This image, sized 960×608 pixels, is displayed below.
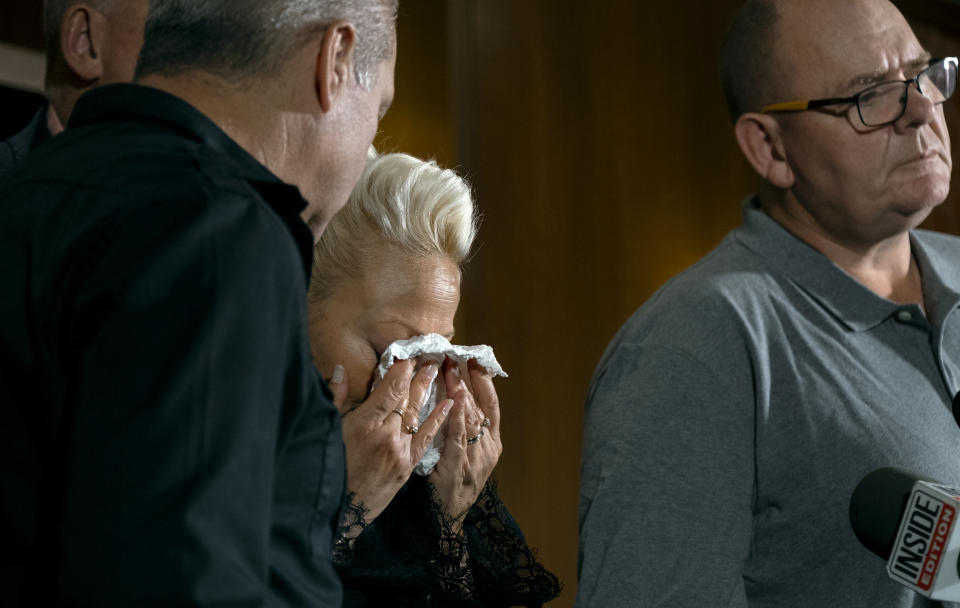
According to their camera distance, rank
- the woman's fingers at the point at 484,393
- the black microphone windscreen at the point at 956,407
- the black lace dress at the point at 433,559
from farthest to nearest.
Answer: the woman's fingers at the point at 484,393
the black lace dress at the point at 433,559
the black microphone windscreen at the point at 956,407

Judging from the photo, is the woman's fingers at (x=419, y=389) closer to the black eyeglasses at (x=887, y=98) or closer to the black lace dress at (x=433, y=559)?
the black lace dress at (x=433, y=559)

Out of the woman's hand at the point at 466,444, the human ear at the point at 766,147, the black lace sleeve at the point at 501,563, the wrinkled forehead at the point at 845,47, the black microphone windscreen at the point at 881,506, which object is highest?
the wrinkled forehead at the point at 845,47

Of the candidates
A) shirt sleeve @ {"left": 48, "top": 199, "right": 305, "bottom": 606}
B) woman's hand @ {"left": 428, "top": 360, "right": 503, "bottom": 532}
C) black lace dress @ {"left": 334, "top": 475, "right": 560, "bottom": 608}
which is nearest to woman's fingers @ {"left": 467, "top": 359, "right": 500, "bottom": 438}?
woman's hand @ {"left": 428, "top": 360, "right": 503, "bottom": 532}

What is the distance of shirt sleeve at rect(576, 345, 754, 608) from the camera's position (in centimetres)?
122

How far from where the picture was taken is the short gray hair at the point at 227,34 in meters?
0.76

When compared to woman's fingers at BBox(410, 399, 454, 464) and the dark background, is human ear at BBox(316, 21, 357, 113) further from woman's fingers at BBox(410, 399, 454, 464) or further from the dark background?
the dark background

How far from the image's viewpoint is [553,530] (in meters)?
3.32

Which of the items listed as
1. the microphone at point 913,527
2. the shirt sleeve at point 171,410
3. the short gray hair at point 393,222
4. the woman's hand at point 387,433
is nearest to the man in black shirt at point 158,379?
the shirt sleeve at point 171,410

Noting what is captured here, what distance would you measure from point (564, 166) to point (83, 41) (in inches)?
87.7

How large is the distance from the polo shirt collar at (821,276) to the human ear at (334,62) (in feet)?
2.71

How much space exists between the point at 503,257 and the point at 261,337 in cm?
275

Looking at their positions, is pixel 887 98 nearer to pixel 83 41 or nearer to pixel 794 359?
pixel 794 359

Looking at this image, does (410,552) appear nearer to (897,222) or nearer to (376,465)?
(376,465)

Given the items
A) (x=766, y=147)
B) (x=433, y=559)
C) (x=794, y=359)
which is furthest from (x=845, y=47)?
(x=433, y=559)
